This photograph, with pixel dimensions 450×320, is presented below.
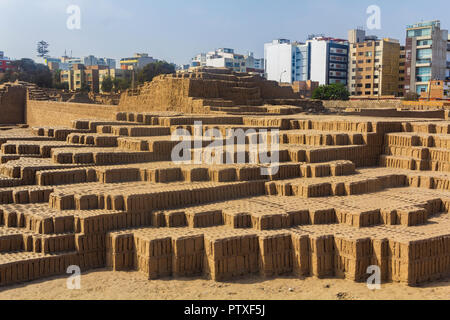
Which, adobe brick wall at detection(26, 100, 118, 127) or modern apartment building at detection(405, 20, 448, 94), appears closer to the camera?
adobe brick wall at detection(26, 100, 118, 127)

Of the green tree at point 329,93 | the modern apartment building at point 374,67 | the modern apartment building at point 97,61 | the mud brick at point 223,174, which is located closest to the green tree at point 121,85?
the green tree at point 329,93

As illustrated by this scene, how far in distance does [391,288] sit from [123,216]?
4488 millimetres

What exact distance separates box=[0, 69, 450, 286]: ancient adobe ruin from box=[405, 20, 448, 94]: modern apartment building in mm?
47701

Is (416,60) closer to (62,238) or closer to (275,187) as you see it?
(275,187)

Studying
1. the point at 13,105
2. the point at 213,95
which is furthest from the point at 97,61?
the point at 213,95

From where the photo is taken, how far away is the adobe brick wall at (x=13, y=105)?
29156 mm

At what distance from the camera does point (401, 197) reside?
9.55 metres

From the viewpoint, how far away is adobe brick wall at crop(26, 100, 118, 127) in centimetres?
2095

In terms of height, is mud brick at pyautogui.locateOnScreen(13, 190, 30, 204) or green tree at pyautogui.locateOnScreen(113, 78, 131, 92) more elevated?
green tree at pyautogui.locateOnScreen(113, 78, 131, 92)

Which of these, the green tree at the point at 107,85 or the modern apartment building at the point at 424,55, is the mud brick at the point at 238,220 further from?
the green tree at the point at 107,85

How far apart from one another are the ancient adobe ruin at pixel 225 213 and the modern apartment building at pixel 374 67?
50522mm

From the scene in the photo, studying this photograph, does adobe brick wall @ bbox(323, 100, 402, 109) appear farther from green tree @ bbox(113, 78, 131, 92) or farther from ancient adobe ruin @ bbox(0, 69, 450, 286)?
green tree @ bbox(113, 78, 131, 92)

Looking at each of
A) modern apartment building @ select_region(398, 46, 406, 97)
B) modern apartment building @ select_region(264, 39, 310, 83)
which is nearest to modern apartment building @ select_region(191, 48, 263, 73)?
modern apartment building @ select_region(264, 39, 310, 83)

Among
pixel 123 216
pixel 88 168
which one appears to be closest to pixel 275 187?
pixel 123 216
